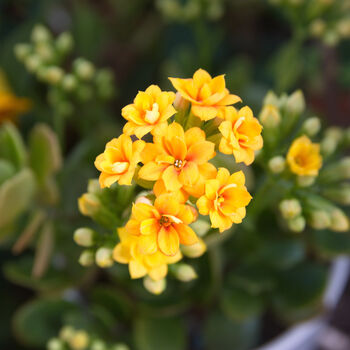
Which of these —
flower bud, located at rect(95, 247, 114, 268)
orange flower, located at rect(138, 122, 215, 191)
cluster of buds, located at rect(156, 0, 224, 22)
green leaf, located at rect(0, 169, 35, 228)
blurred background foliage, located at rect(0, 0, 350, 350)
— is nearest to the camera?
orange flower, located at rect(138, 122, 215, 191)

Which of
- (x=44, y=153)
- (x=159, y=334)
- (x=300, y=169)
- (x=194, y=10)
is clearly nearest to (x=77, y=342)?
(x=159, y=334)

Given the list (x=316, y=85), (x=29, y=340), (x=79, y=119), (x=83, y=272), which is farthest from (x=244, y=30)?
(x=29, y=340)

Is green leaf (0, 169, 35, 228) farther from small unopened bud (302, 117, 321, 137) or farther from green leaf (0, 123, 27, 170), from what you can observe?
small unopened bud (302, 117, 321, 137)

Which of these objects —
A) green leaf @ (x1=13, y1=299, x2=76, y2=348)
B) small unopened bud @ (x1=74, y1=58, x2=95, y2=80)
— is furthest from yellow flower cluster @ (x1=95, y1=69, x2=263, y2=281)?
green leaf @ (x1=13, y1=299, x2=76, y2=348)

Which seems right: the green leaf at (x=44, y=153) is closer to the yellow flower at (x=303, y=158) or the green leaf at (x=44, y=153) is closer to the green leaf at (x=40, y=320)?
the green leaf at (x=40, y=320)

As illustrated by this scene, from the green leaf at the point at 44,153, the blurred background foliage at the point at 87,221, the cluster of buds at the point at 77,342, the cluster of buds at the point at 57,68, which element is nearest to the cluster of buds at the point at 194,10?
the blurred background foliage at the point at 87,221

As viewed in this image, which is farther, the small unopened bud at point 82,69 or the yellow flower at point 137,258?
the small unopened bud at point 82,69
